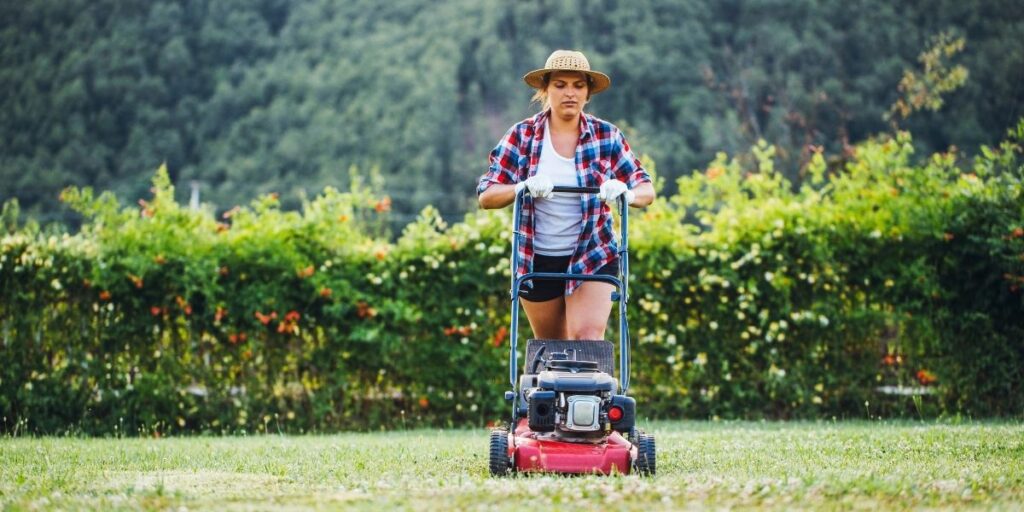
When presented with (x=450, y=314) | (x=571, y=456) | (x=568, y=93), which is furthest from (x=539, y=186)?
(x=450, y=314)

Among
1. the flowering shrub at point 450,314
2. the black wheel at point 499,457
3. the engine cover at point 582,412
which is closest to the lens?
the engine cover at point 582,412

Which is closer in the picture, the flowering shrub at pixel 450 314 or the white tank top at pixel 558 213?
the white tank top at pixel 558 213

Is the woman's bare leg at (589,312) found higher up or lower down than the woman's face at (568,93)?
lower down

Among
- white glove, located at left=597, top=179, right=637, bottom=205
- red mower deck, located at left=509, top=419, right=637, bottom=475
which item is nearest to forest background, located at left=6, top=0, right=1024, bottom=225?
white glove, located at left=597, top=179, right=637, bottom=205

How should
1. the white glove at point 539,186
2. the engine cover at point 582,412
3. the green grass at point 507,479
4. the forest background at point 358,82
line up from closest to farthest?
the green grass at point 507,479, the engine cover at point 582,412, the white glove at point 539,186, the forest background at point 358,82

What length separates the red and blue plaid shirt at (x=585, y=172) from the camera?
561 centimetres

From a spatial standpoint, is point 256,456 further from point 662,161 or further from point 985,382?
point 662,161

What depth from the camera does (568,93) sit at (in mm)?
5609

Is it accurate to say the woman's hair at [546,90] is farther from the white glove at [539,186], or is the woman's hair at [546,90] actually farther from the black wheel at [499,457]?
the black wheel at [499,457]

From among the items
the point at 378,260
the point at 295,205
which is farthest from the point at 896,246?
the point at 295,205

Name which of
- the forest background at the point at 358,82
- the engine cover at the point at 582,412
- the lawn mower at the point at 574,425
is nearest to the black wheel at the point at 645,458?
the lawn mower at the point at 574,425

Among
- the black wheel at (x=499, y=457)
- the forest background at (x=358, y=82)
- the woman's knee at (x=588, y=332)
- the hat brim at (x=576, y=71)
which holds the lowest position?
the black wheel at (x=499, y=457)

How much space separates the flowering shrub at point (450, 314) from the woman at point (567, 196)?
14.3 feet

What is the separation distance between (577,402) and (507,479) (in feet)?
1.44
